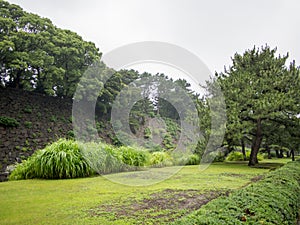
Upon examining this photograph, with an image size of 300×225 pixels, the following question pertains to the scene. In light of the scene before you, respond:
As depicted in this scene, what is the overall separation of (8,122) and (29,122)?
1233 millimetres

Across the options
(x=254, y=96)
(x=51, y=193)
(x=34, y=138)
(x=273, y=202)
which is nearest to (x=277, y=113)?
(x=254, y=96)

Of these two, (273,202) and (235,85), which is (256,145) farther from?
(273,202)

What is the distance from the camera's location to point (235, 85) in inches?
358

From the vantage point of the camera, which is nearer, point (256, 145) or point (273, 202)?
point (273, 202)

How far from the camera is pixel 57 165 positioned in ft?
18.2

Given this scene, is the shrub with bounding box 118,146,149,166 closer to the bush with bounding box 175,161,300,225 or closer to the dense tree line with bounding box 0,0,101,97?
the bush with bounding box 175,161,300,225

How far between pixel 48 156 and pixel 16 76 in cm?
901

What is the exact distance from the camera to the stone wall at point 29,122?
10555 millimetres

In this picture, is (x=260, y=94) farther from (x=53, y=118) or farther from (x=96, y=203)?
(x=53, y=118)

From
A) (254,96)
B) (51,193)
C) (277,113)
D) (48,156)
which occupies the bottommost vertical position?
(51,193)

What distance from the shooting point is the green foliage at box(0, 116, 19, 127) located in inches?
421

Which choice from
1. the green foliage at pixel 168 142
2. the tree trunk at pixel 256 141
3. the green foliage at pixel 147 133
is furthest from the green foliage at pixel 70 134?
the tree trunk at pixel 256 141

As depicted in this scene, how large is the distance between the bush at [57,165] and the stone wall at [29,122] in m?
4.77

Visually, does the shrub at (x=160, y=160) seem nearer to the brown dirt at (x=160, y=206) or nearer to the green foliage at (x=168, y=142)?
the green foliage at (x=168, y=142)
